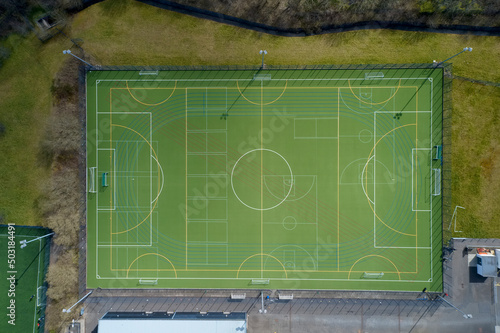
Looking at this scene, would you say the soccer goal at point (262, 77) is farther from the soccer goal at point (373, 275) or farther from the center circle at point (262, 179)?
the soccer goal at point (373, 275)

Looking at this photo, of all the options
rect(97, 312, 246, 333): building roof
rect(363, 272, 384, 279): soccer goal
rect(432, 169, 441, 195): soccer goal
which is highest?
rect(432, 169, 441, 195): soccer goal

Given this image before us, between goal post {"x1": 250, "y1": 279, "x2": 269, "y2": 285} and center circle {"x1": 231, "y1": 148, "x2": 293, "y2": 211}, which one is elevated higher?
center circle {"x1": 231, "y1": 148, "x2": 293, "y2": 211}

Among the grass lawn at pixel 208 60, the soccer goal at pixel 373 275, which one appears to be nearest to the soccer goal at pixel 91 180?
the grass lawn at pixel 208 60

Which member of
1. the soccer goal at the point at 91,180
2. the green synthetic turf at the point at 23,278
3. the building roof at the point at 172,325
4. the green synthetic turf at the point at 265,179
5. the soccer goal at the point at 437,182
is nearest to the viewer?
the building roof at the point at 172,325

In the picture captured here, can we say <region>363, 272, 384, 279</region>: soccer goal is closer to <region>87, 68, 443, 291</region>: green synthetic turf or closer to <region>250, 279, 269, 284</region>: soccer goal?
<region>87, 68, 443, 291</region>: green synthetic turf

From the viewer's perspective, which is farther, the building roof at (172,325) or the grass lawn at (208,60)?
the grass lawn at (208,60)

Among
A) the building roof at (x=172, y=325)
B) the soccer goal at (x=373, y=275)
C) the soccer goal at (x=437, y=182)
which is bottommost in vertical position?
the building roof at (x=172, y=325)

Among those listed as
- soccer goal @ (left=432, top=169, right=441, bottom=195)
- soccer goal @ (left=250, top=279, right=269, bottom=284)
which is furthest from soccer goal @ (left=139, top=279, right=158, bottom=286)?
soccer goal @ (left=432, top=169, right=441, bottom=195)

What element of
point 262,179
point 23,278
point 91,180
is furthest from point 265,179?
point 23,278
